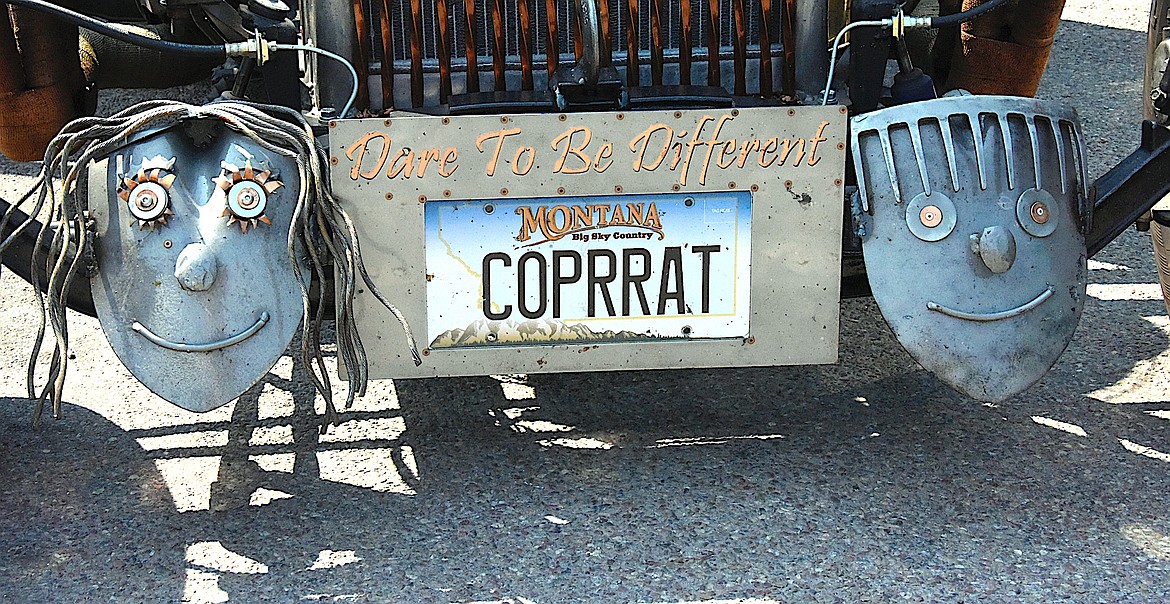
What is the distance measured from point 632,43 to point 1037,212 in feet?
3.37

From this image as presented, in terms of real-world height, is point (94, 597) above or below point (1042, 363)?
below

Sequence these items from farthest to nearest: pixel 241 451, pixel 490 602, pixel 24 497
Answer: pixel 241 451 < pixel 24 497 < pixel 490 602

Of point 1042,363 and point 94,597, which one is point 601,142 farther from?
point 94,597

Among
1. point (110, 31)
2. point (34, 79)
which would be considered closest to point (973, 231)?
point (110, 31)

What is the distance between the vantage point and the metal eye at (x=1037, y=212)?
9.91 feet

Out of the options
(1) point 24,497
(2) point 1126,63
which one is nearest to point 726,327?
(1) point 24,497

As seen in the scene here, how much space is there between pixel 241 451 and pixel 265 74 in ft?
3.23

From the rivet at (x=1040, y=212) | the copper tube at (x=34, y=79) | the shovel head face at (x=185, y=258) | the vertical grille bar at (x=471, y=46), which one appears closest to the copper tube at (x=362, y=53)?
the vertical grille bar at (x=471, y=46)

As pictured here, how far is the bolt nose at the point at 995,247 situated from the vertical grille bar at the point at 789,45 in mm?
663

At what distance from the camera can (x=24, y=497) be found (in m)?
3.32

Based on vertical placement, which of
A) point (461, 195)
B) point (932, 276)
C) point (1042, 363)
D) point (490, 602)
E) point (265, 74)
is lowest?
point (490, 602)

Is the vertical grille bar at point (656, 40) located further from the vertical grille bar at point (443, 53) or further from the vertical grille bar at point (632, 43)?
the vertical grille bar at point (443, 53)

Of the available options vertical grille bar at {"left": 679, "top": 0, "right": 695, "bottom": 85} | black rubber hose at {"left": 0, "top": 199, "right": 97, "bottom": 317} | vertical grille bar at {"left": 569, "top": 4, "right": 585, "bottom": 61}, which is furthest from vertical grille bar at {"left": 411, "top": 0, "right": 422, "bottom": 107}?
black rubber hose at {"left": 0, "top": 199, "right": 97, "bottom": 317}

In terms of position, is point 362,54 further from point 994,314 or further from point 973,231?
point 994,314
